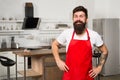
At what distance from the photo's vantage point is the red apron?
2170 millimetres

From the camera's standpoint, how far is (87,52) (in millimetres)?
2184

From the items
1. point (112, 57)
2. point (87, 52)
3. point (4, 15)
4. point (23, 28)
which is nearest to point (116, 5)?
point (112, 57)

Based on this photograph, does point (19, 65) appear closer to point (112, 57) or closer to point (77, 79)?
point (112, 57)

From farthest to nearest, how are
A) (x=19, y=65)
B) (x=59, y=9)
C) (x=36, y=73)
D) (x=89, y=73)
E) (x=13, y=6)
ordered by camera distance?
(x=59, y=9), (x=13, y=6), (x=19, y=65), (x=36, y=73), (x=89, y=73)

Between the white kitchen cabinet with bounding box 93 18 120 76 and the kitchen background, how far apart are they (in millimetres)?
148

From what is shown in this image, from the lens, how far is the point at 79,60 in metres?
2.17

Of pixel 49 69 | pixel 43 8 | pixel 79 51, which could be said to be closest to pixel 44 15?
pixel 43 8

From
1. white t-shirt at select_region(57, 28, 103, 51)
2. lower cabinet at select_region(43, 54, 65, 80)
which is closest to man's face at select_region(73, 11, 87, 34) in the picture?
white t-shirt at select_region(57, 28, 103, 51)

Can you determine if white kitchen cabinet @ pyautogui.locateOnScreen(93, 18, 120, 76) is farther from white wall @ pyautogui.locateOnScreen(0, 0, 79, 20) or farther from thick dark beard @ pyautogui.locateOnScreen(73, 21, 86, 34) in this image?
thick dark beard @ pyautogui.locateOnScreen(73, 21, 86, 34)

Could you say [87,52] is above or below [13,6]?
below

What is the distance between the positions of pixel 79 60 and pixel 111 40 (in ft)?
Answer: 13.5

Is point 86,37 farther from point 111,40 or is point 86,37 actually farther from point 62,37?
point 111,40

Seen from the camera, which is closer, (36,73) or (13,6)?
(36,73)

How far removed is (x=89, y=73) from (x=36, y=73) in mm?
2390
